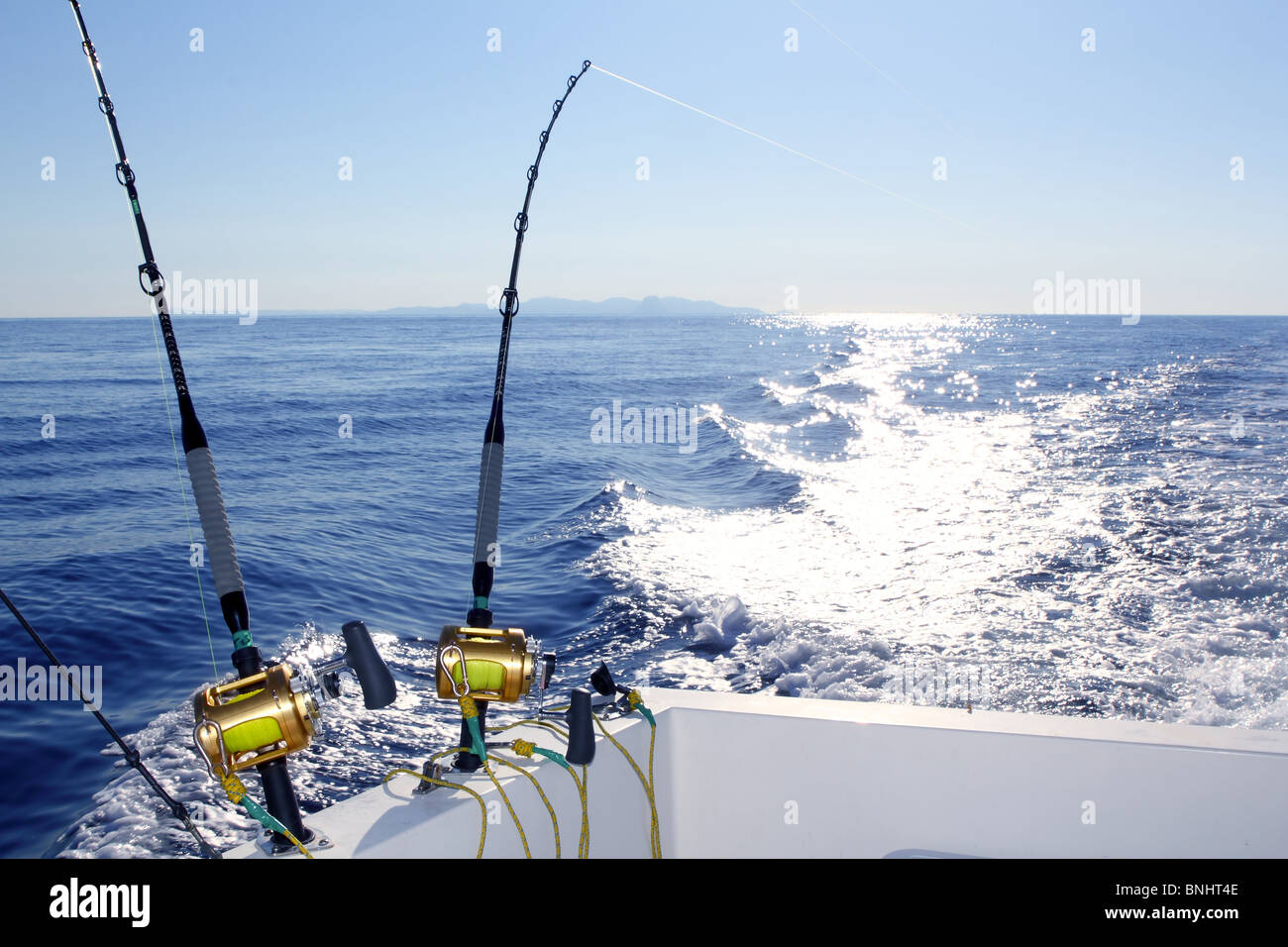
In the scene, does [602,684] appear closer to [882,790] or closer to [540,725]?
[540,725]

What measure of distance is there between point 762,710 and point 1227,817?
4.07 feet

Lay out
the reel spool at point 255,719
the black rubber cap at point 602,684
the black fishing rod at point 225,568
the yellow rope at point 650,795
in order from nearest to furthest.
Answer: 1. the reel spool at point 255,719
2. the black fishing rod at point 225,568
3. the yellow rope at point 650,795
4. the black rubber cap at point 602,684

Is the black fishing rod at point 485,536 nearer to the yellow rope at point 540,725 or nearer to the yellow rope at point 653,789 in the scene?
the yellow rope at point 540,725

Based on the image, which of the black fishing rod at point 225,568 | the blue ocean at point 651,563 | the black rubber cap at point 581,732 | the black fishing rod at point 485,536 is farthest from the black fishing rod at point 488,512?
the blue ocean at point 651,563

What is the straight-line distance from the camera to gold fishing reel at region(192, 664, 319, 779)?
1.72 metres

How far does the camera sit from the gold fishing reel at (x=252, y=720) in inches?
67.9

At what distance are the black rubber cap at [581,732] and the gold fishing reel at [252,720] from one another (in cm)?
60

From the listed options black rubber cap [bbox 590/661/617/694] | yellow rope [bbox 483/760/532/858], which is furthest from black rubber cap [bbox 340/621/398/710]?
black rubber cap [bbox 590/661/617/694]

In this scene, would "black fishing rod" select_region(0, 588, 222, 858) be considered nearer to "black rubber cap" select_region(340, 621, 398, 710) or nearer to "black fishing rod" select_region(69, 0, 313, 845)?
"black fishing rod" select_region(69, 0, 313, 845)

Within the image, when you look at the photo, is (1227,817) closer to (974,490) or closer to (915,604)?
(915,604)

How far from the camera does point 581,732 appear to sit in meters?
2.10

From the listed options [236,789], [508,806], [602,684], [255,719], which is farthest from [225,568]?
[602,684]

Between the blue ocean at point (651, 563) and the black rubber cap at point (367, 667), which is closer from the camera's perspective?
the black rubber cap at point (367, 667)
